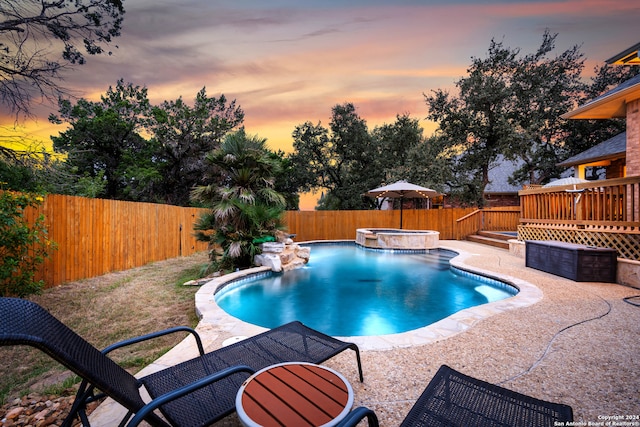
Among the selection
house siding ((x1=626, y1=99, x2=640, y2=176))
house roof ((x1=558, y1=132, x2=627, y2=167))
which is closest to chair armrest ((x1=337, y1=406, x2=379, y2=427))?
house siding ((x1=626, y1=99, x2=640, y2=176))

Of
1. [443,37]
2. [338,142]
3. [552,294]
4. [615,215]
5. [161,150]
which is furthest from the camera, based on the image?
[338,142]

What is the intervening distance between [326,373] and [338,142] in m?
19.0

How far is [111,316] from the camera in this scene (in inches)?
161

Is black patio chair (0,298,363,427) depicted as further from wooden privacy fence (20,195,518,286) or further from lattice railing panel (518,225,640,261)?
lattice railing panel (518,225,640,261)

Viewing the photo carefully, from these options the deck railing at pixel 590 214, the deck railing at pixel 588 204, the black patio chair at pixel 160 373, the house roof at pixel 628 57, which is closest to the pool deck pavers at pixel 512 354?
the black patio chair at pixel 160 373

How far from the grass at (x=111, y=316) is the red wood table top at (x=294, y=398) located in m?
1.83

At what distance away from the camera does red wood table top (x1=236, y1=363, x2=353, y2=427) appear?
4.23 feet

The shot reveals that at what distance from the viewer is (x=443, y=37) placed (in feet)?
29.3

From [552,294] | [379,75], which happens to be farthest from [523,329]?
[379,75]

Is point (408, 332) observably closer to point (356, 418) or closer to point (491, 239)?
point (356, 418)

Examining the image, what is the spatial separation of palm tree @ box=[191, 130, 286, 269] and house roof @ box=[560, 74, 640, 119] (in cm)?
838

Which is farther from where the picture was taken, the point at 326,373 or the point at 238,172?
A: the point at 238,172

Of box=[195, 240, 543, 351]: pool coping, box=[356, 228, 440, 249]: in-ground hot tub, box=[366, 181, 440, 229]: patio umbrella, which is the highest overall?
box=[366, 181, 440, 229]: patio umbrella

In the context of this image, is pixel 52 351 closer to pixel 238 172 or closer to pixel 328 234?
pixel 238 172
